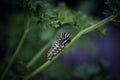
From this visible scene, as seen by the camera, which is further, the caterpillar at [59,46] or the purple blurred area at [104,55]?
the purple blurred area at [104,55]

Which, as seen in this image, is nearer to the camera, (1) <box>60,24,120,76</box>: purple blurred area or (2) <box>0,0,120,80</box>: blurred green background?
(2) <box>0,0,120,80</box>: blurred green background

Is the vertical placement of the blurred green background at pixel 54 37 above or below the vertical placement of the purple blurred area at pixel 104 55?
above

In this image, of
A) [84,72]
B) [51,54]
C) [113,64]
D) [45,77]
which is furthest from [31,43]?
[113,64]

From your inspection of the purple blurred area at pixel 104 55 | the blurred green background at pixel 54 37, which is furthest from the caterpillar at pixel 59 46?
the purple blurred area at pixel 104 55

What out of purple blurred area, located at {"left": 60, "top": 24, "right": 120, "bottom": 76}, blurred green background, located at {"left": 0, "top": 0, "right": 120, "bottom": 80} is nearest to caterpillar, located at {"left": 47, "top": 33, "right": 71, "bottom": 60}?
blurred green background, located at {"left": 0, "top": 0, "right": 120, "bottom": 80}

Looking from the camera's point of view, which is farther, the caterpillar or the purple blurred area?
the purple blurred area

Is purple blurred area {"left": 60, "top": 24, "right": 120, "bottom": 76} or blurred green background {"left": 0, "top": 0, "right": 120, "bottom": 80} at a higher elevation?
blurred green background {"left": 0, "top": 0, "right": 120, "bottom": 80}

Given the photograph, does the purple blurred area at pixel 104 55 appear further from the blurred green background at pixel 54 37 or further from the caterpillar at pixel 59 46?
the caterpillar at pixel 59 46

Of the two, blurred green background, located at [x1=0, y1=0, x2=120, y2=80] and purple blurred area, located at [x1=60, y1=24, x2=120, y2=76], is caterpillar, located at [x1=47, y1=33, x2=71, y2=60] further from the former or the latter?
purple blurred area, located at [x1=60, y1=24, x2=120, y2=76]
